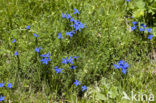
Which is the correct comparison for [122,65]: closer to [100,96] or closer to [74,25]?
[100,96]

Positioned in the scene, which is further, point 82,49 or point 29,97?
point 82,49

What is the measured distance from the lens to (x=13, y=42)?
3539 mm

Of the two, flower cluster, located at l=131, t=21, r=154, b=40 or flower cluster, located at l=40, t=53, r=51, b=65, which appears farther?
flower cluster, located at l=131, t=21, r=154, b=40

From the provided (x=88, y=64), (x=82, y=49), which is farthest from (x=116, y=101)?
(x=82, y=49)

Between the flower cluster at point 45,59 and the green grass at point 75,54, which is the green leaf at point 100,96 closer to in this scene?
the green grass at point 75,54

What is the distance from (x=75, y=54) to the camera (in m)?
3.46

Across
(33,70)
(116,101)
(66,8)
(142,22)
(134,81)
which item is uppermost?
(66,8)

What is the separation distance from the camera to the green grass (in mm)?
3143

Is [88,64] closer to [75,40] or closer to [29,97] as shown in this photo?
[75,40]

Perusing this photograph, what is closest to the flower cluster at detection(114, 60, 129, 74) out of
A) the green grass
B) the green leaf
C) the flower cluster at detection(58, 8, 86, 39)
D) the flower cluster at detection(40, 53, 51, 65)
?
the green grass

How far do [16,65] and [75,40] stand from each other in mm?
957

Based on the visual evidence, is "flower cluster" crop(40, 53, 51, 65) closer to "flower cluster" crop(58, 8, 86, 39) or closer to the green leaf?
"flower cluster" crop(58, 8, 86, 39)

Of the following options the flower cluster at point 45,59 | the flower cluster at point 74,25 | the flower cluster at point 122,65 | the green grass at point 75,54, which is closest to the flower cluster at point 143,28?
the green grass at point 75,54

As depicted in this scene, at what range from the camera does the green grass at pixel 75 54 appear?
3143 mm
